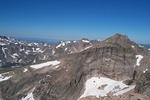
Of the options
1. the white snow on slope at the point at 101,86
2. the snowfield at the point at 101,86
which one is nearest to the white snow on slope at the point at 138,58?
the snowfield at the point at 101,86

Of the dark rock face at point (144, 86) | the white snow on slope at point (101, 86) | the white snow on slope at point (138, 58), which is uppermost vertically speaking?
the white snow on slope at point (138, 58)

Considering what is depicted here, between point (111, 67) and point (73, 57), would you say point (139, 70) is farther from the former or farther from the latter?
point (73, 57)

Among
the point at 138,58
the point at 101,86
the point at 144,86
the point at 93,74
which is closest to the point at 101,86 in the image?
the point at 101,86

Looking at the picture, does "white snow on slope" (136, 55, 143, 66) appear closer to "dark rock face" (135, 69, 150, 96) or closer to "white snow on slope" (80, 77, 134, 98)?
"white snow on slope" (80, 77, 134, 98)

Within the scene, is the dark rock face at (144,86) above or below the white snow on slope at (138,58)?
below

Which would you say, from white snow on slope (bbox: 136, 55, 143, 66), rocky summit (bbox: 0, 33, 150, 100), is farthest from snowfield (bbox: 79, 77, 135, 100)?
white snow on slope (bbox: 136, 55, 143, 66)

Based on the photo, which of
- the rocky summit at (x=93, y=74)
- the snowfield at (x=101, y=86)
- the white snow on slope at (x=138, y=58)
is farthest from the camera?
the white snow on slope at (x=138, y=58)

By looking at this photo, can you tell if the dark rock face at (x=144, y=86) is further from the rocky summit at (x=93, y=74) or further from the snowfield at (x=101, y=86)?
the rocky summit at (x=93, y=74)

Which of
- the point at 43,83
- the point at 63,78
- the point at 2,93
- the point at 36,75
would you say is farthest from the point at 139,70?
the point at 2,93

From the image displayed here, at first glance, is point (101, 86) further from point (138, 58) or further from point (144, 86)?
point (144, 86)
